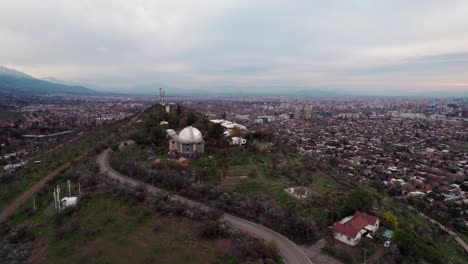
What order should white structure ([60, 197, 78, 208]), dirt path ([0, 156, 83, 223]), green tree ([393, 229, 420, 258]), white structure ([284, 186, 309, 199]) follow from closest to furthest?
1. green tree ([393, 229, 420, 258])
2. white structure ([60, 197, 78, 208])
3. white structure ([284, 186, 309, 199])
4. dirt path ([0, 156, 83, 223])

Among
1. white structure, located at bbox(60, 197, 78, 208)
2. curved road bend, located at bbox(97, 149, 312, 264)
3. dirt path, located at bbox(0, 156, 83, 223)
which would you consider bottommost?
dirt path, located at bbox(0, 156, 83, 223)

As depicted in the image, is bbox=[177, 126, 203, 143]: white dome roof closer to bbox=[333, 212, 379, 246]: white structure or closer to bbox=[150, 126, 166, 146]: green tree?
bbox=[150, 126, 166, 146]: green tree

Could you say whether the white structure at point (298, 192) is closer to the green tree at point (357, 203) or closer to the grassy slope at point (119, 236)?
the green tree at point (357, 203)

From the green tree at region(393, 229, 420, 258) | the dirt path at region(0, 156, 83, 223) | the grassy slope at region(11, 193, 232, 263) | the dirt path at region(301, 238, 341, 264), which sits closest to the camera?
the grassy slope at region(11, 193, 232, 263)

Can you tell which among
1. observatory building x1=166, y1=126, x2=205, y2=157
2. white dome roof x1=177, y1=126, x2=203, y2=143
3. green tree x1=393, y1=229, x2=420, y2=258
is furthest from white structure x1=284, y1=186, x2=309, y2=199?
white dome roof x1=177, y1=126, x2=203, y2=143

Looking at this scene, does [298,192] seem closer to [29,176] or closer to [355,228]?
[355,228]

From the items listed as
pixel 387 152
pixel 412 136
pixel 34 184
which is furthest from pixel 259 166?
pixel 412 136
